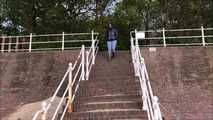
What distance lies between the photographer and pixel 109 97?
40.3 feet

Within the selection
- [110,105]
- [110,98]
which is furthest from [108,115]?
[110,98]

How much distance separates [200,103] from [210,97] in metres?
0.51

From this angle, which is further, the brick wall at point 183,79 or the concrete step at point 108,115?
the brick wall at point 183,79

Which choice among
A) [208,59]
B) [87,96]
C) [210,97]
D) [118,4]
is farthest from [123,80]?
[118,4]

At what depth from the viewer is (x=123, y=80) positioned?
1377cm

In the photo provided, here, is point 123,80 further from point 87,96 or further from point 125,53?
point 125,53

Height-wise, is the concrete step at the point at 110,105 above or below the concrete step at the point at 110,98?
below

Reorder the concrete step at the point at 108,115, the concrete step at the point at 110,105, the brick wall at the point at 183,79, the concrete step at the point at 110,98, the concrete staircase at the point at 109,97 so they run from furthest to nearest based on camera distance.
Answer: the brick wall at the point at 183,79 < the concrete step at the point at 110,98 < the concrete step at the point at 110,105 < the concrete staircase at the point at 109,97 < the concrete step at the point at 108,115

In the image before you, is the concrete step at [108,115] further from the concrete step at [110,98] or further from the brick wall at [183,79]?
the brick wall at [183,79]

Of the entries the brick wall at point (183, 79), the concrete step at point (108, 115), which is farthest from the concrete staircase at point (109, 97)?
the brick wall at point (183, 79)

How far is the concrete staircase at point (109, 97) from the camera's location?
10786 mm

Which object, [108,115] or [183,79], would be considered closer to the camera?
[108,115]

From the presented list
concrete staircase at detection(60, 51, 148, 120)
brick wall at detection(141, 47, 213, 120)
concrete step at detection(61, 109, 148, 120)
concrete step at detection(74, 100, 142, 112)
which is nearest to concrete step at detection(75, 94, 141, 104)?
concrete staircase at detection(60, 51, 148, 120)

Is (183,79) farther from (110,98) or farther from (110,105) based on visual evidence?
(110,105)
